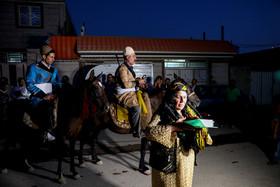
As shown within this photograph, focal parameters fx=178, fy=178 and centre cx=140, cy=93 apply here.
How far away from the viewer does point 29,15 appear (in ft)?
42.4

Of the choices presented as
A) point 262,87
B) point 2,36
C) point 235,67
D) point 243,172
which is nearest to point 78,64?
point 2,36

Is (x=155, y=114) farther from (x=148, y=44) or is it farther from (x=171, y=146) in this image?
(x=148, y=44)

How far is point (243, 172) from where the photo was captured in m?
4.18

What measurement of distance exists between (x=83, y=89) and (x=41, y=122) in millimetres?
1206

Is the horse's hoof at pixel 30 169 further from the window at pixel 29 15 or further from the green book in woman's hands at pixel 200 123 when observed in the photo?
the window at pixel 29 15

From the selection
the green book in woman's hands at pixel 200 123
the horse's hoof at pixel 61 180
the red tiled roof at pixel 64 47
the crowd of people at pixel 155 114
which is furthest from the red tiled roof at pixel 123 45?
the green book in woman's hands at pixel 200 123

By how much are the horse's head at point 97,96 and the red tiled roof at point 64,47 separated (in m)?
8.31

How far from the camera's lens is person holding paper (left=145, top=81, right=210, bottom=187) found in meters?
2.02

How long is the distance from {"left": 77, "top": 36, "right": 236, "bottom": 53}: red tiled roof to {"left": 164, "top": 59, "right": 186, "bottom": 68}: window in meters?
1.01

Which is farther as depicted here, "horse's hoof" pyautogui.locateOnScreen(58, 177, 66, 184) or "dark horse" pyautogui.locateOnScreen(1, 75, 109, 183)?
"dark horse" pyautogui.locateOnScreen(1, 75, 109, 183)

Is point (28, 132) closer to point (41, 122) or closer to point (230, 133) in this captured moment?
point (41, 122)

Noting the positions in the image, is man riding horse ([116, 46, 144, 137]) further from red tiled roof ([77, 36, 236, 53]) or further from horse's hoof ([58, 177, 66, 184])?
red tiled roof ([77, 36, 236, 53])

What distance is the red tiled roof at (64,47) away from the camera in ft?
36.5

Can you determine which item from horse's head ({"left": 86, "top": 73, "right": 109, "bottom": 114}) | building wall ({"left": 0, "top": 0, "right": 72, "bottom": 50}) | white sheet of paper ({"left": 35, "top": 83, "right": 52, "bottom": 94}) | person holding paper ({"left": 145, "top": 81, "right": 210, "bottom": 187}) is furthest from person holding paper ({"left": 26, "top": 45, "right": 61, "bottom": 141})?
building wall ({"left": 0, "top": 0, "right": 72, "bottom": 50})
